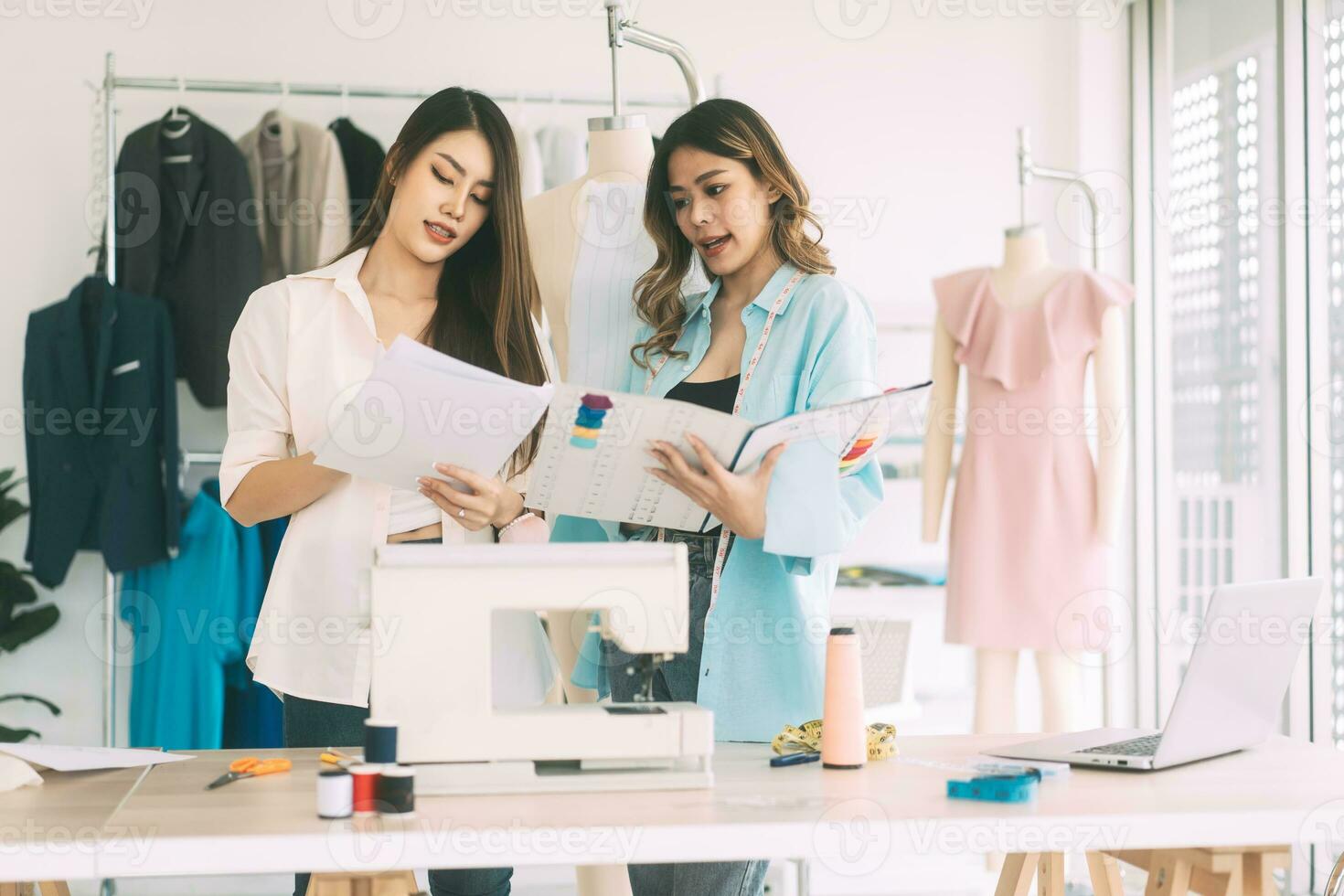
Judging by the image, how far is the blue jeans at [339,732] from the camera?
1929mm

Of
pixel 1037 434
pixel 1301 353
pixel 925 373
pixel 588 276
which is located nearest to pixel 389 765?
pixel 588 276

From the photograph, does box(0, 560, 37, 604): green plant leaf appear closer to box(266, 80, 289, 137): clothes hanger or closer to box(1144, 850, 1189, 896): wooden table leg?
box(266, 80, 289, 137): clothes hanger

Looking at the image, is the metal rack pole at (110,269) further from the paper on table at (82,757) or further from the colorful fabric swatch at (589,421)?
the colorful fabric swatch at (589,421)

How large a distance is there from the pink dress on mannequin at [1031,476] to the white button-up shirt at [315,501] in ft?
6.39

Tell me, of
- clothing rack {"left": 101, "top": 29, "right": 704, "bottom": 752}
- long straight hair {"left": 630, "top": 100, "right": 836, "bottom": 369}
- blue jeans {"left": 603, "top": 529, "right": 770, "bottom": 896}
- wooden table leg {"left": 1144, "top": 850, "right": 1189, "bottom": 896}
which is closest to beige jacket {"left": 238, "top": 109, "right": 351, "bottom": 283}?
clothing rack {"left": 101, "top": 29, "right": 704, "bottom": 752}

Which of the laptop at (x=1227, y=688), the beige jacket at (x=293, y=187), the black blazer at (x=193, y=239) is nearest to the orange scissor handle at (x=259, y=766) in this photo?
the laptop at (x=1227, y=688)

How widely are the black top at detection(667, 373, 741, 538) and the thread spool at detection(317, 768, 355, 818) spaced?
83 cm

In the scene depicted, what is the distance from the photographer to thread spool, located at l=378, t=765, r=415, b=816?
1414 millimetres

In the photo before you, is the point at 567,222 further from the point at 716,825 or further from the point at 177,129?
the point at 177,129

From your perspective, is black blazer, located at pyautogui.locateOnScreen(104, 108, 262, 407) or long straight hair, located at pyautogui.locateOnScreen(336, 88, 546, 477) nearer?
long straight hair, located at pyautogui.locateOnScreen(336, 88, 546, 477)

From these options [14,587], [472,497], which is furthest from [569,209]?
[14,587]

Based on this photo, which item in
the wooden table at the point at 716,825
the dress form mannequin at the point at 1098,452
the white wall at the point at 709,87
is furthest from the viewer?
the white wall at the point at 709,87

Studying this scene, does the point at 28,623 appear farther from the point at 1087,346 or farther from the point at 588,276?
the point at 1087,346

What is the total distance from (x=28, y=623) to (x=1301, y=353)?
368cm
